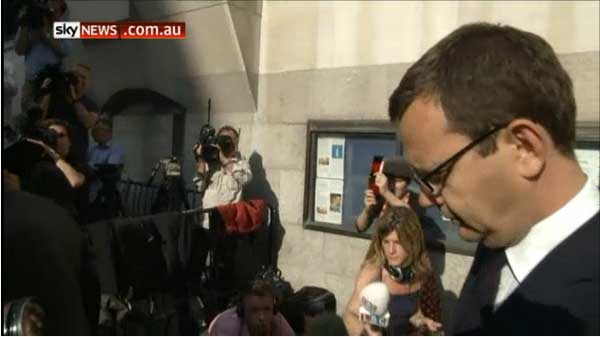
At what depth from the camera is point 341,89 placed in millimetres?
986

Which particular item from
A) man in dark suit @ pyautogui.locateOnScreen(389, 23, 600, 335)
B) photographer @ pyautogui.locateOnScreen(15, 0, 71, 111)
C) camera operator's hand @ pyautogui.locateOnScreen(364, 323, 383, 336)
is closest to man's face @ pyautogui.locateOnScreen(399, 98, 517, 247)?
man in dark suit @ pyautogui.locateOnScreen(389, 23, 600, 335)

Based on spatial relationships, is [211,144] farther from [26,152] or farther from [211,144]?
[26,152]

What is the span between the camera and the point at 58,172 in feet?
2.53

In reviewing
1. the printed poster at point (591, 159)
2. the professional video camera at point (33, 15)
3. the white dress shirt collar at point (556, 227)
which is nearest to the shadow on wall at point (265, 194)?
the professional video camera at point (33, 15)

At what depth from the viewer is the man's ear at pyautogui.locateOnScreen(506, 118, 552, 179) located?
0.42 metres

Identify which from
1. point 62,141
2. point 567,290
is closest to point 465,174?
point 567,290

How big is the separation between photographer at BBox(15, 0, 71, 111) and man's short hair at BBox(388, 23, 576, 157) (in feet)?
2.05

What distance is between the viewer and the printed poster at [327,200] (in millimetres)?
925

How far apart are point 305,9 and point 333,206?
0.44 meters

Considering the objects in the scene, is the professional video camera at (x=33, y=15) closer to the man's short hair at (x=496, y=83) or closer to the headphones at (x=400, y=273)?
the man's short hair at (x=496, y=83)

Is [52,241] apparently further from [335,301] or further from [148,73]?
[335,301]

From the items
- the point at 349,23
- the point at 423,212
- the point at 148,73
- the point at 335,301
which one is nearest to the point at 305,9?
the point at 349,23

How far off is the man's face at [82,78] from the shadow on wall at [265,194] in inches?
Result: 12.8

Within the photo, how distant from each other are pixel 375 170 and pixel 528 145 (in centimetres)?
50
